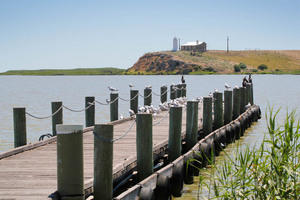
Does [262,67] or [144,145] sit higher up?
[262,67]

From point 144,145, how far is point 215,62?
14876 cm

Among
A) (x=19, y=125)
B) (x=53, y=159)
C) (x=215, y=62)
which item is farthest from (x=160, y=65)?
(x=53, y=159)

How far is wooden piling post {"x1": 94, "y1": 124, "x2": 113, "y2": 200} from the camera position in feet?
20.6

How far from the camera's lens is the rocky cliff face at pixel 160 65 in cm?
15225

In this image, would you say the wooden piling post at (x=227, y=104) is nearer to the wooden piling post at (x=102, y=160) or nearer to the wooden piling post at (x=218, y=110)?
the wooden piling post at (x=218, y=110)

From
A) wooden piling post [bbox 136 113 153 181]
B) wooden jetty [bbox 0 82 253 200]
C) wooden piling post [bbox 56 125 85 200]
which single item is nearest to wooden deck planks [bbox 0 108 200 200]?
wooden jetty [bbox 0 82 253 200]

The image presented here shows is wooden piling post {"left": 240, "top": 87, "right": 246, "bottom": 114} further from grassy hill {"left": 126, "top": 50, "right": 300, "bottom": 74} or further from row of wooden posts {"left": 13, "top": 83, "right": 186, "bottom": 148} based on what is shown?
grassy hill {"left": 126, "top": 50, "right": 300, "bottom": 74}

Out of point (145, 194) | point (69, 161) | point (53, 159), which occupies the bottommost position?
point (145, 194)

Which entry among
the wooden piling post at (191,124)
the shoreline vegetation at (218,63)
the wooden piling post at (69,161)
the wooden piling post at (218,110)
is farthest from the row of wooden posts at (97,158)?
the shoreline vegetation at (218,63)

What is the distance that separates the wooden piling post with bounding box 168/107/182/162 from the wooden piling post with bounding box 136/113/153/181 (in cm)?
178

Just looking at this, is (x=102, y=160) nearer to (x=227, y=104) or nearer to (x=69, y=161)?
(x=69, y=161)

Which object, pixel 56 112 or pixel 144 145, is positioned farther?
pixel 56 112

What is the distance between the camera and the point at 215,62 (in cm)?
15475

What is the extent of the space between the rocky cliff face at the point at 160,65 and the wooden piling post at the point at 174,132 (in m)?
140
